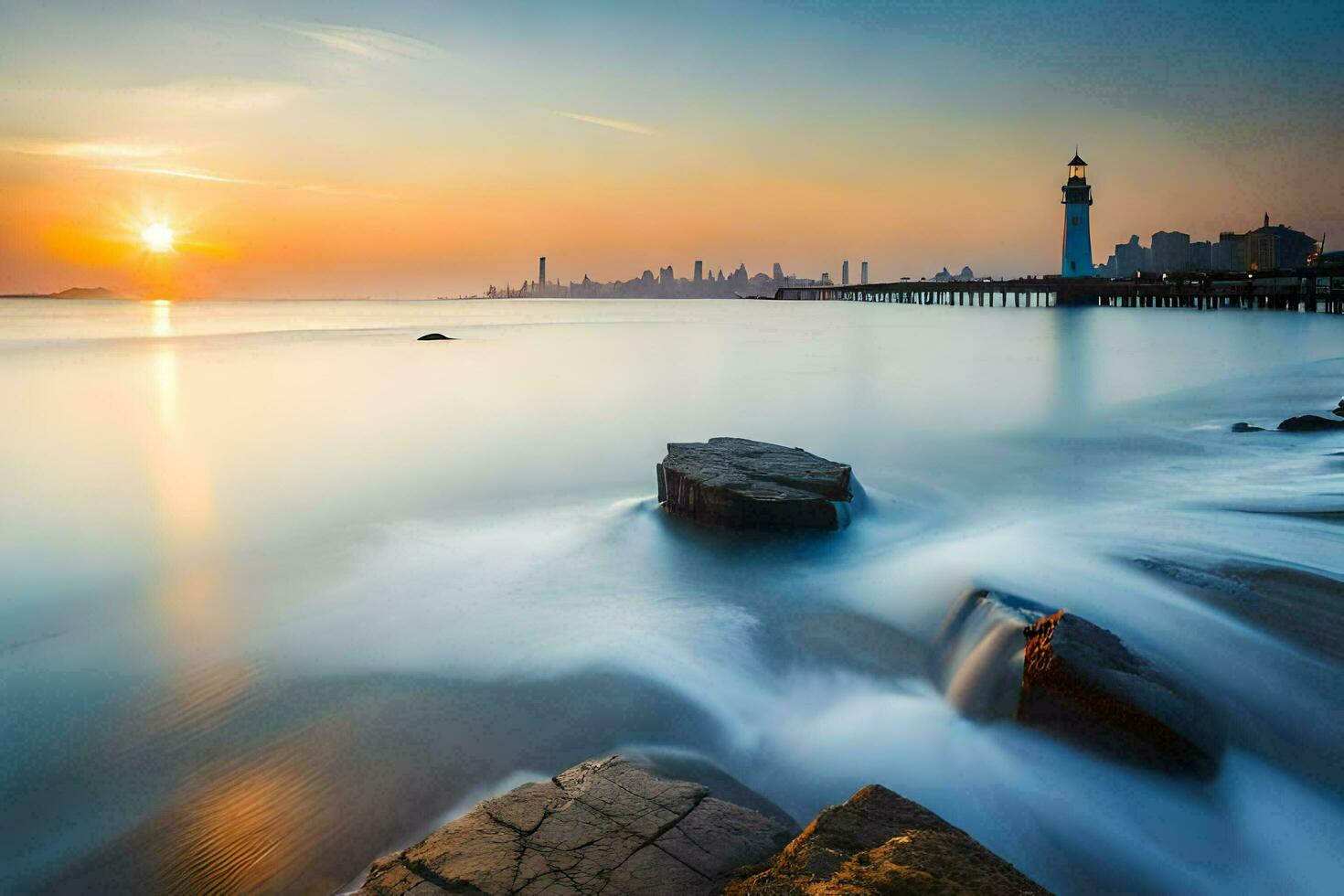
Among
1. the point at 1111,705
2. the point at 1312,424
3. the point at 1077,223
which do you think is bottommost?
the point at 1111,705

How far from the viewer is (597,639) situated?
523 cm

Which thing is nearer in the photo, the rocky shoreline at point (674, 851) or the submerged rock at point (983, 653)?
the rocky shoreline at point (674, 851)

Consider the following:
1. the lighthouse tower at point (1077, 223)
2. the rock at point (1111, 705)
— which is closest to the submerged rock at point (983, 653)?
the rock at point (1111, 705)

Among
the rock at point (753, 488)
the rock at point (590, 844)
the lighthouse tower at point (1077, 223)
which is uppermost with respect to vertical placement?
the lighthouse tower at point (1077, 223)

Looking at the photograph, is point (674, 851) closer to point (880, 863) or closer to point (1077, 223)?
point (880, 863)

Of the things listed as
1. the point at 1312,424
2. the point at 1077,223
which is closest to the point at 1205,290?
the point at 1077,223

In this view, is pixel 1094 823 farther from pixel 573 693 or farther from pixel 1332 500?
pixel 1332 500

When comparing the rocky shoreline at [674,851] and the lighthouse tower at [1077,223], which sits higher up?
the lighthouse tower at [1077,223]

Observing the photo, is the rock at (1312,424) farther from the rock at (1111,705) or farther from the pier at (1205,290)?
the pier at (1205,290)

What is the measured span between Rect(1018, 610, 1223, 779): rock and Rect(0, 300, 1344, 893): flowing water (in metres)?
0.12

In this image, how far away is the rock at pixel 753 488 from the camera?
6.93 metres

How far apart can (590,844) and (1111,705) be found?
2.45 metres

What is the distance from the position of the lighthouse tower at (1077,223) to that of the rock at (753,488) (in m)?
92.7

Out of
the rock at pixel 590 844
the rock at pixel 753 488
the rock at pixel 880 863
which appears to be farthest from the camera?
the rock at pixel 753 488
